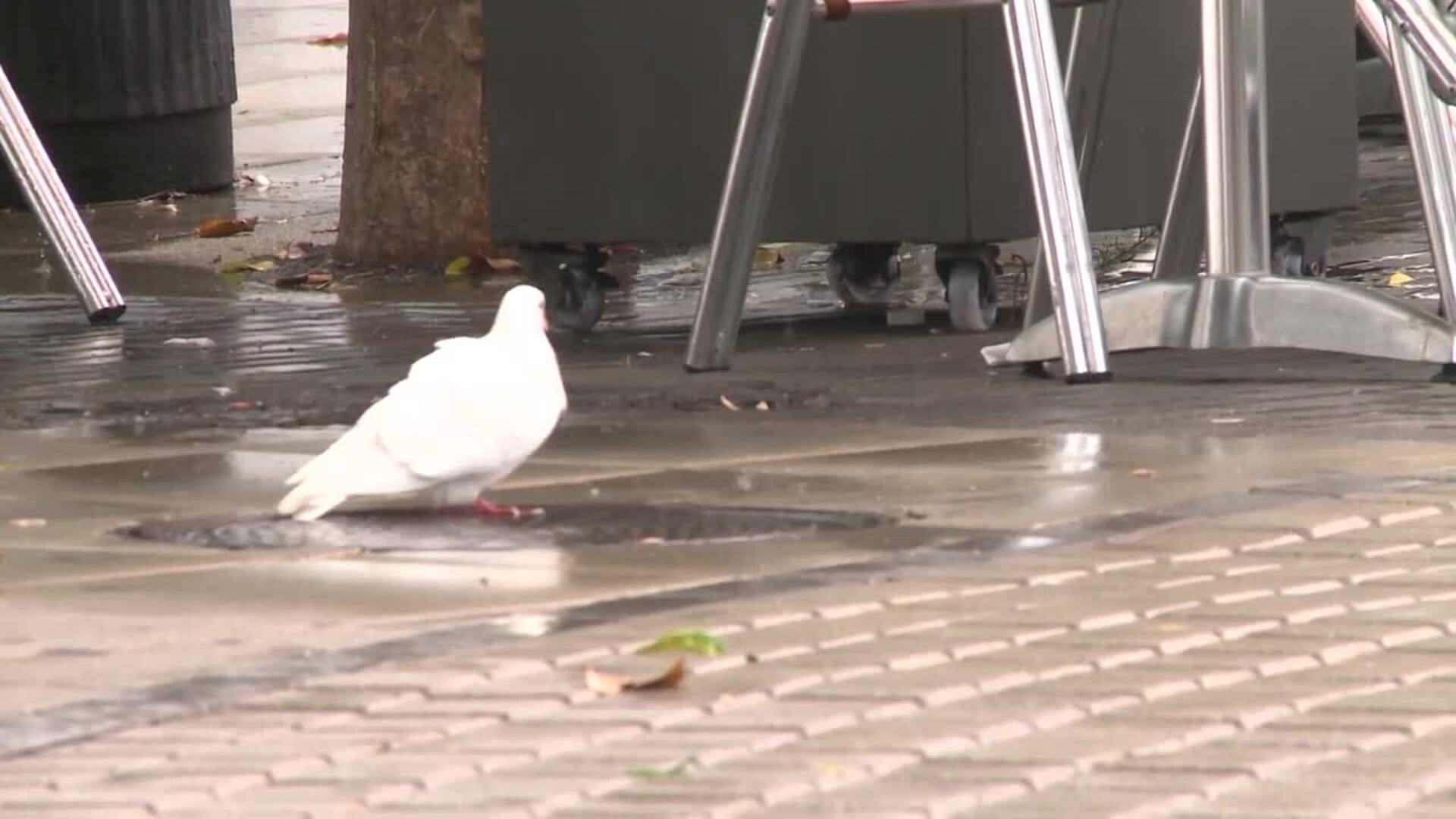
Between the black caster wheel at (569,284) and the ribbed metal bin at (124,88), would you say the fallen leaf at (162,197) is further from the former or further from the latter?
the black caster wheel at (569,284)

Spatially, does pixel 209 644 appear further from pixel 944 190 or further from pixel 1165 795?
pixel 944 190

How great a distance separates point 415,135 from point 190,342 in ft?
7.09

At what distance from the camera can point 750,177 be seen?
24.6 feet

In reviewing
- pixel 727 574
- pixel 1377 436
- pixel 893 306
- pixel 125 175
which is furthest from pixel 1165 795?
pixel 125 175

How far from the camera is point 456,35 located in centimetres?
1087

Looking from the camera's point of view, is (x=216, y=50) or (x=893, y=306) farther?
(x=216, y=50)

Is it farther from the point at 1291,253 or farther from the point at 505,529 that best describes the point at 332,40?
the point at 505,529

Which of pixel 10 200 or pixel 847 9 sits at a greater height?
pixel 847 9

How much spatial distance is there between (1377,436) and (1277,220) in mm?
3844

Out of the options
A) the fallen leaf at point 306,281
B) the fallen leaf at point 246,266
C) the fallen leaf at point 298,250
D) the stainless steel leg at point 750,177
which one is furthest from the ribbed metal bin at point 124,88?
the stainless steel leg at point 750,177

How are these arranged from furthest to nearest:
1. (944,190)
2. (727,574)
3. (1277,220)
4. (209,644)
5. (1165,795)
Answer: (1277,220), (944,190), (727,574), (209,644), (1165,795)

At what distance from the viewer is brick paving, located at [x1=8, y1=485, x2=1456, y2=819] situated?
319 cm

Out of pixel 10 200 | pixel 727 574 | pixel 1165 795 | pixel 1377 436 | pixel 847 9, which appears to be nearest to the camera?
pixel 1165 795

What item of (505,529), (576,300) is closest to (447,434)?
(505,529)
